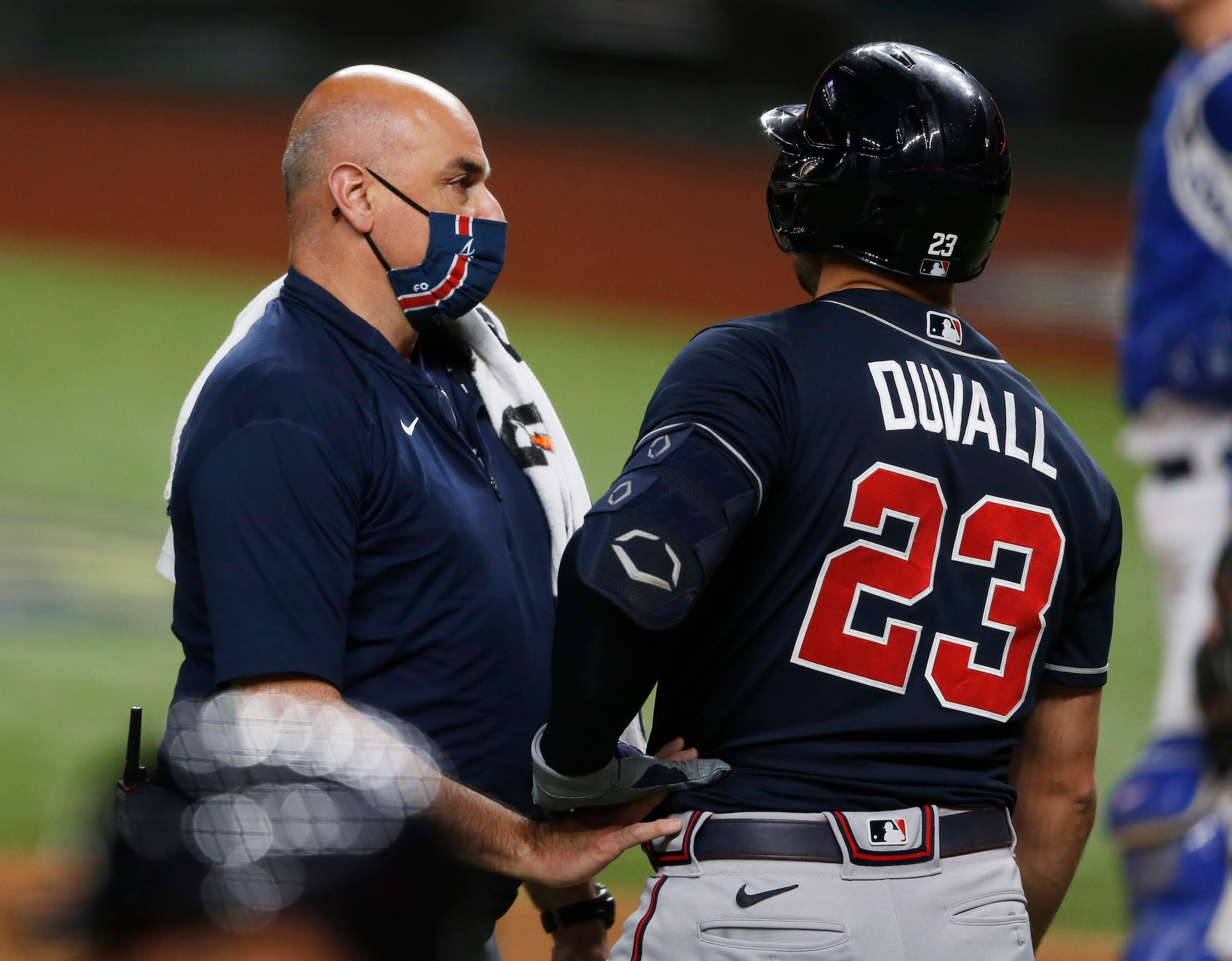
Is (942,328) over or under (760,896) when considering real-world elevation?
over

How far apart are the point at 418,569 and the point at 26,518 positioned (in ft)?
20.2

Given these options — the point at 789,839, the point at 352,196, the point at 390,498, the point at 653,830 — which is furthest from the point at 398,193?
the point at 789,839

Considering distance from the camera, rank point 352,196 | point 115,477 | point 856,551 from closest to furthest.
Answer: point 856,551, point 352,196, point 115,477

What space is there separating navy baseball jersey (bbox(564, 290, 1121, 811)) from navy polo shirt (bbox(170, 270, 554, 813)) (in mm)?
441

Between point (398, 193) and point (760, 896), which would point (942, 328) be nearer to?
point (760, 896)

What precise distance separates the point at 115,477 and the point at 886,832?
7516mm

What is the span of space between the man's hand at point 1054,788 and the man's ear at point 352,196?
1.38 metres

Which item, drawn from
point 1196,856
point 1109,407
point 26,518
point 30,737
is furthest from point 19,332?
point 1196,856

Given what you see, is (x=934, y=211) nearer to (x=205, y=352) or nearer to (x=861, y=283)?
(x=861, y=283)

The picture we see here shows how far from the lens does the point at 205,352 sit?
454 inches

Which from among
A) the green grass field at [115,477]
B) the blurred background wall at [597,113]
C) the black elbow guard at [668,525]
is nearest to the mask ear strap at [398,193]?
the black elbow guard at [668,525]

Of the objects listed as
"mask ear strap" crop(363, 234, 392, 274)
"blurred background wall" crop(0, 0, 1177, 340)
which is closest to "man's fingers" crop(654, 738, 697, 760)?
"mask ear strap" crop(363, 234, 392, 274)

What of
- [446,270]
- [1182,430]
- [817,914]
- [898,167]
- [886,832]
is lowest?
[817,914]

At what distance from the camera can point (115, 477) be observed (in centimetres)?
875
